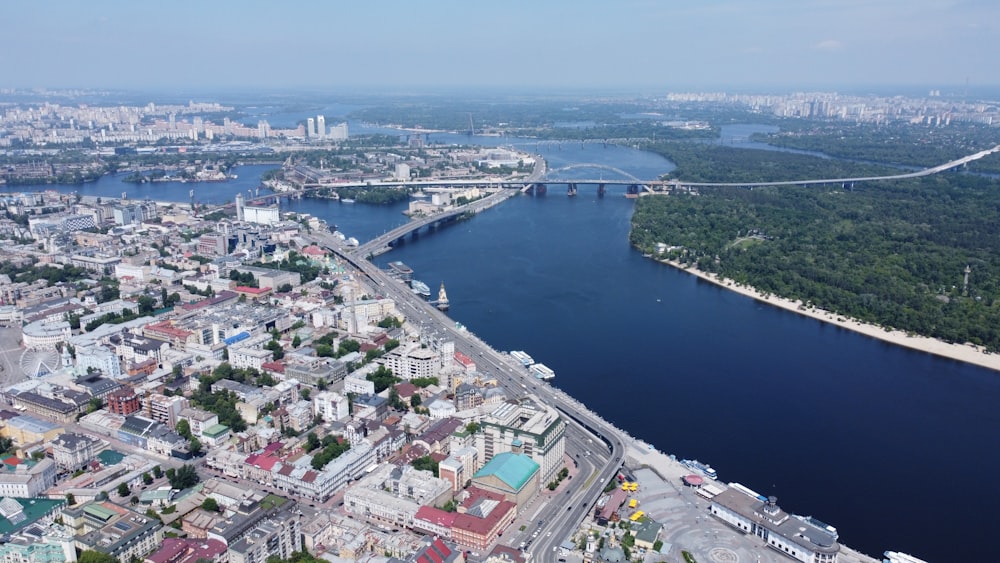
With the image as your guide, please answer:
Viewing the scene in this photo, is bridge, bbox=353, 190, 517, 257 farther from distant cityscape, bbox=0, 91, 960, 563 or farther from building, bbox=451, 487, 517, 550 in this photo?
building, bbox=451, 487, 517, 550

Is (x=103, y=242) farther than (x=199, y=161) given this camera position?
No

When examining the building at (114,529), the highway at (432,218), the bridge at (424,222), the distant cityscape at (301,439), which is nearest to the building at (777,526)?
the distant cityscape at (301,439)

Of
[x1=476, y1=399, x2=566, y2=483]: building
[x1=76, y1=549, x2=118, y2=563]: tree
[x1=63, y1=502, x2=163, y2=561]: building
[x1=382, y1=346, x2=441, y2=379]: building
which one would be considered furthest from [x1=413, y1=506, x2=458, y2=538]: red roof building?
[x1=382, y1=346, x2=441, y2=379]: building

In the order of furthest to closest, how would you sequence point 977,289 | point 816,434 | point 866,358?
point 977,289 → point 866,358 → point 816,434

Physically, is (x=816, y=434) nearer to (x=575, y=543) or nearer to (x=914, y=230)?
(x=575, y=543)

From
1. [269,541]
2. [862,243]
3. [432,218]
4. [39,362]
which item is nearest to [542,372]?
[269,541]

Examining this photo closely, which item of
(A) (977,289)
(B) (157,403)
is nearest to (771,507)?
(B) (157,403)
